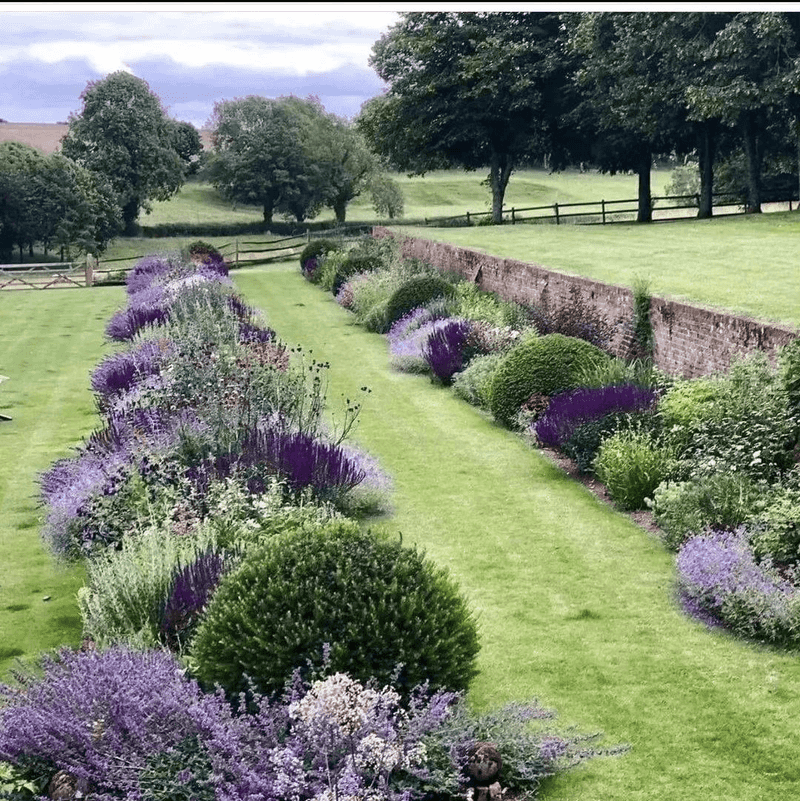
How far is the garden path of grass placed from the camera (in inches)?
216

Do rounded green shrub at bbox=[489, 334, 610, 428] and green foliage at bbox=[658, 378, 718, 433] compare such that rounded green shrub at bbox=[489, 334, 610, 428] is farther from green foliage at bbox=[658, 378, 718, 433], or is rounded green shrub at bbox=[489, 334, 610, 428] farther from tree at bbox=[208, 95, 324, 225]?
tree at bbox=[208, 95, 324, 225]

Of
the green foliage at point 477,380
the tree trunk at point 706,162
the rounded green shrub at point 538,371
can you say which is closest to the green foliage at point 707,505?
the rounded green shrub at point 538,371

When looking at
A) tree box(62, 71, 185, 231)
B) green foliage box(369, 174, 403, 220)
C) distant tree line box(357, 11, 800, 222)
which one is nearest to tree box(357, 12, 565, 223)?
distant tree line box(357, 11, 800, 222)

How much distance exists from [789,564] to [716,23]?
31653mm

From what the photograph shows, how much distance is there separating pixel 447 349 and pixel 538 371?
341cm

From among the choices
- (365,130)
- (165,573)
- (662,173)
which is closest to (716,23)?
(365,130)

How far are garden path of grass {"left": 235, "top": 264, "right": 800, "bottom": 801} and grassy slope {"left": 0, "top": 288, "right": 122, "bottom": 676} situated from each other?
2.59 metres

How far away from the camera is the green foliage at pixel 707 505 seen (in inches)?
332

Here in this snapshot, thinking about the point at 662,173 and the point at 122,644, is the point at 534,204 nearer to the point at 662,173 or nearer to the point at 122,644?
the point at 662,173

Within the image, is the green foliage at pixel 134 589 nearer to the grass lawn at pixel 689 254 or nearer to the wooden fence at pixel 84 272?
the grass lawn at pixel 689 254

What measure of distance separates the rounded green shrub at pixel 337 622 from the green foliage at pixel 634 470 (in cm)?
432

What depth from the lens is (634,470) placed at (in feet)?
32.1

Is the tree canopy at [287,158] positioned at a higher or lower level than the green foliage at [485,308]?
higher

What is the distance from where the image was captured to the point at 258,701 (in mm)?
5152
